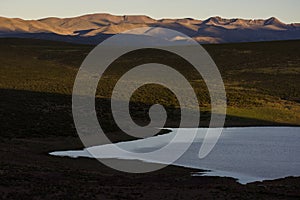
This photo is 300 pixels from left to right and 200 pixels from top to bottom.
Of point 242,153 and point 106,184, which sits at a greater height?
point 242,153

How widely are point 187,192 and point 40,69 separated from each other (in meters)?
81.6

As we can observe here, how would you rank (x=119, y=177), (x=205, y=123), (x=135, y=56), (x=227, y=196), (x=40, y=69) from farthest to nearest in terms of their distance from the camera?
(x=135, y=56)
(x=40, y=69)
(x=205, y=123)
(x=119, y=177)
(x=227, y=196)

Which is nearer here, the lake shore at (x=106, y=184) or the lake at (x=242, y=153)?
the lake shore at (x=106, y=184)

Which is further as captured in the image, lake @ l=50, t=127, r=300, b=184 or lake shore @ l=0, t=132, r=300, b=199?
lake @ l=50, t=127, r=300, b=184

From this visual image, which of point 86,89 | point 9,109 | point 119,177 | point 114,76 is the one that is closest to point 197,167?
point 119,177

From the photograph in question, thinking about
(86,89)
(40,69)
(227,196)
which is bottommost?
(227,196)

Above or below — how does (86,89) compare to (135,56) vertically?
below

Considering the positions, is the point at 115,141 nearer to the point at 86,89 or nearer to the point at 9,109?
the point at 9,109

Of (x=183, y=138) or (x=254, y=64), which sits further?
(x=254, y=64)

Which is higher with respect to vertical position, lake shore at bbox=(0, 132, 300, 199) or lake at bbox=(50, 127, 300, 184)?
lake at bbox=(50, 127, 300, 184)

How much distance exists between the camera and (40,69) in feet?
337

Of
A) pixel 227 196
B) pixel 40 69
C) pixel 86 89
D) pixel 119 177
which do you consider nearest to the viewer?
pixel 227 196

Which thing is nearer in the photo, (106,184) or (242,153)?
(106,184)

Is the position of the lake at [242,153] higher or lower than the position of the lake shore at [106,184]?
higher
